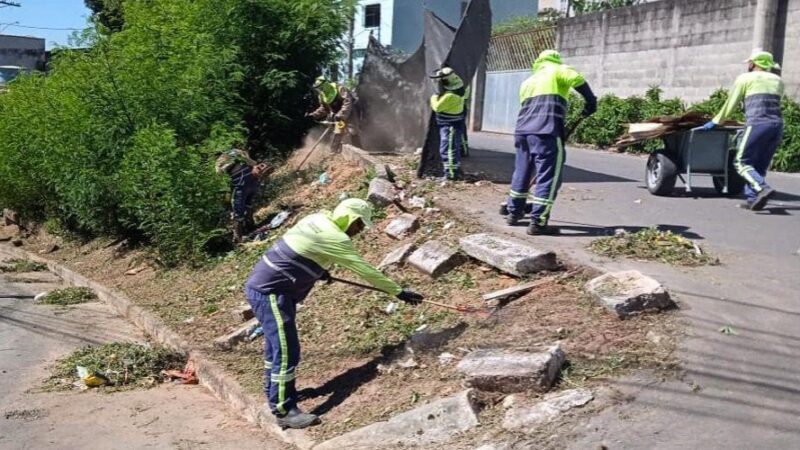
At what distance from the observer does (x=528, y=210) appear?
338 inches

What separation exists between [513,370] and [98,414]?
3.41m

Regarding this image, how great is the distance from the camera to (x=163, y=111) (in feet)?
39.1

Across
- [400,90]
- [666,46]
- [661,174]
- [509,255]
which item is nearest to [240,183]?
[400,90]

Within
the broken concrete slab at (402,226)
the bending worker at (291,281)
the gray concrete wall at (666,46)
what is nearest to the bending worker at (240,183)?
the broken concrete slab at (402,226)

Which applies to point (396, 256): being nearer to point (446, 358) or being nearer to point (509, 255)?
point (509, 255)

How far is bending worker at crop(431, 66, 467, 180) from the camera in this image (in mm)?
10281

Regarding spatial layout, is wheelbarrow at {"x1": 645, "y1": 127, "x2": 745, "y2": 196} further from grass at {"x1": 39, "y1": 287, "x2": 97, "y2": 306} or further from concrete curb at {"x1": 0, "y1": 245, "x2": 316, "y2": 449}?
grass at {"x1": 39, "y1": 287, "x2": 97, "y2": 306}

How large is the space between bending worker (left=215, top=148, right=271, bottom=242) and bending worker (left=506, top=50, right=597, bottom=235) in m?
4.54

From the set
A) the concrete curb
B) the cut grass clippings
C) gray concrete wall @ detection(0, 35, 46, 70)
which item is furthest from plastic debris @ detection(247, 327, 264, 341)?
gray concrete wall @ detection(0, 35, 46, 70)

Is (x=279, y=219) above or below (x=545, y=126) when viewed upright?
below

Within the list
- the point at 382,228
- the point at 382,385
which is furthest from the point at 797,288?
the point at 382,228

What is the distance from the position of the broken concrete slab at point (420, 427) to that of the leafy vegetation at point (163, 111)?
6.02m

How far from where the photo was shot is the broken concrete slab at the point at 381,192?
369 inches

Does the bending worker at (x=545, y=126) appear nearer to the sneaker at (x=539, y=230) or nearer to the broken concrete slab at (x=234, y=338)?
the sneaker at (x=539, y=230)
